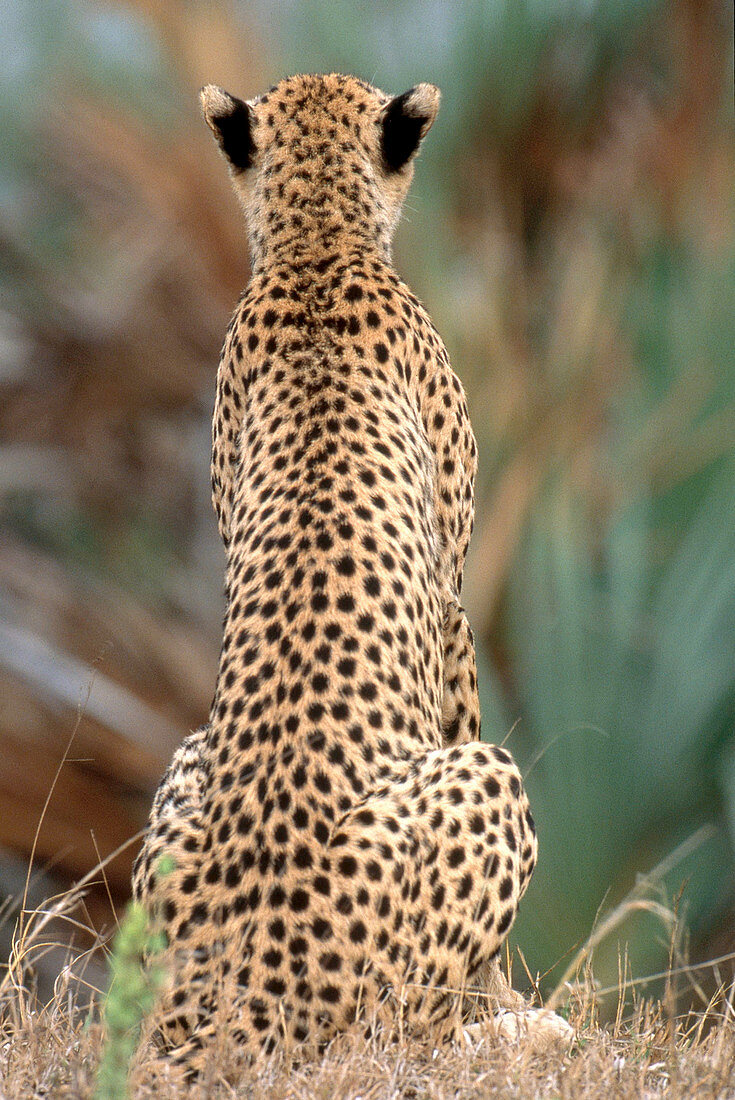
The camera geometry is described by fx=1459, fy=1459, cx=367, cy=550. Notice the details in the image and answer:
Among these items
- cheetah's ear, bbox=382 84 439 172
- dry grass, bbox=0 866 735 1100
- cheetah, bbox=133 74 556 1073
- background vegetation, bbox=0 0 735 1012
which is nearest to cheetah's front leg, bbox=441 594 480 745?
cheetah, bbox=133 74 556 1073

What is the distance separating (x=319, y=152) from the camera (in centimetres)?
287

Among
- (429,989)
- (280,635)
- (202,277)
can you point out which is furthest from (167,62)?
(429,989)

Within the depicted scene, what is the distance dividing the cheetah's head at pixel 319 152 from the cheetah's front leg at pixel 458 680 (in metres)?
0.78

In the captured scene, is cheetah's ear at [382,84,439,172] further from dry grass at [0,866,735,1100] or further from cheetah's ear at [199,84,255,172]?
dry grass at [0,866,735,1100]

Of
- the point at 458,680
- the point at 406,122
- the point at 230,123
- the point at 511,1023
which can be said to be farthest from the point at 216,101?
the point at 511,1023

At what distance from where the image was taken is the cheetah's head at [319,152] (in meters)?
2.84

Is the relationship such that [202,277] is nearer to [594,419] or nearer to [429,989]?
[594,419]

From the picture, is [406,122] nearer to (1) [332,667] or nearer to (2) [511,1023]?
(1) [332,667]

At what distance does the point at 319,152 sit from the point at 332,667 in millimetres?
1209

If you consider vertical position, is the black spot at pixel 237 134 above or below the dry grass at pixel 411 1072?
above

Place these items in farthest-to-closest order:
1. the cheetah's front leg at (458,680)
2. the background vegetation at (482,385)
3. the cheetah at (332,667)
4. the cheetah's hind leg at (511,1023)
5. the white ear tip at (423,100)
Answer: the background vegetation at (482,385) < the white ear tip at (423,100) < the cheetah's front leg at (458,680) < the cheetah's hind leg at (511,1023) < the cheetah at (332,667)

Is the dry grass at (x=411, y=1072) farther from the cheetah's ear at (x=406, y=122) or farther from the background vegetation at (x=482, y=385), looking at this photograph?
the background vegetation at (x=482, y=385)

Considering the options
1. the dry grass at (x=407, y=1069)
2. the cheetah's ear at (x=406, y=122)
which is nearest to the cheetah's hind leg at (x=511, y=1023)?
the dry grass at (x=407, y=1069)

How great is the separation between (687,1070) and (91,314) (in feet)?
11.1
